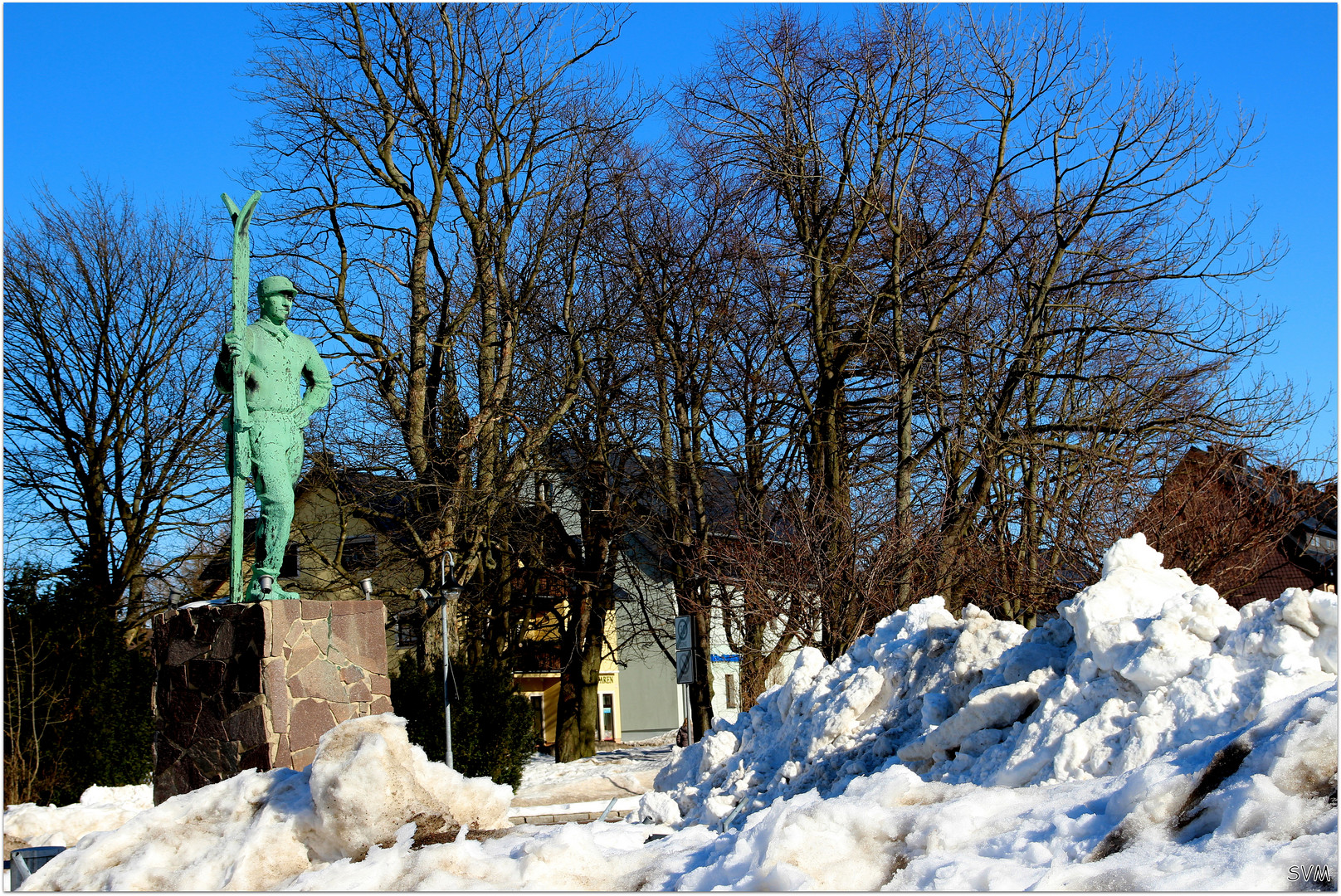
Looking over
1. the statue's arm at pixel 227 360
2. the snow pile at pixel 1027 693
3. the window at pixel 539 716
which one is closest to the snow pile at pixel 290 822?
the snow pile at pixel 1027 693

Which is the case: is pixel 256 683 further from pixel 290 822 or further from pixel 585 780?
pixel 585 780

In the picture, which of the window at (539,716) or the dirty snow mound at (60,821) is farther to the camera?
the window at (539,716)

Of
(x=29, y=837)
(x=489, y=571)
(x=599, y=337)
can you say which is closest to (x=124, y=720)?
(x=29, y=837)

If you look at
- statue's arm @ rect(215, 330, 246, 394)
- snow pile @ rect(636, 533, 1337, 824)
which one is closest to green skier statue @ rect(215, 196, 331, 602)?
statue's arm @ rect(215, 330, 246, 394)

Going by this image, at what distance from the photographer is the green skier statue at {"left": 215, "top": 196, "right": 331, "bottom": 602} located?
9.20m

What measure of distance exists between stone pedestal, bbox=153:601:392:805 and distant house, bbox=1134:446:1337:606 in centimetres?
982

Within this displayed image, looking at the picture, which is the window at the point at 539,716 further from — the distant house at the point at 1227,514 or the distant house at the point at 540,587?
the distant house at the point at 1227,514

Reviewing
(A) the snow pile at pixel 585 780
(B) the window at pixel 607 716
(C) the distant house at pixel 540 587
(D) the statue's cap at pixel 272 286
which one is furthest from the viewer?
(B) the window at pixel 607 716

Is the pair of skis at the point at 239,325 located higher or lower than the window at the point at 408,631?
higher

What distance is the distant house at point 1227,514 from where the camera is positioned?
48.3 ft

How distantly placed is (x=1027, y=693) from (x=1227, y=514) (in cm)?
1090

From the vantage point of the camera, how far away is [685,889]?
12.2ft

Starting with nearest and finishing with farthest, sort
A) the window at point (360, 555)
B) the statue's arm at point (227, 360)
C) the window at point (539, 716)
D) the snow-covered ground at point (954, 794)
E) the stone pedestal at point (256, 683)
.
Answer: the snow-covered ground at point (954, 794), the stone pedestal at point (256, 683), the statue's arm at point (227, 360), the window at point (360, 555), the window at point (539, 716)

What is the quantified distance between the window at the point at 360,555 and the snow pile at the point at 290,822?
50.6 ft
